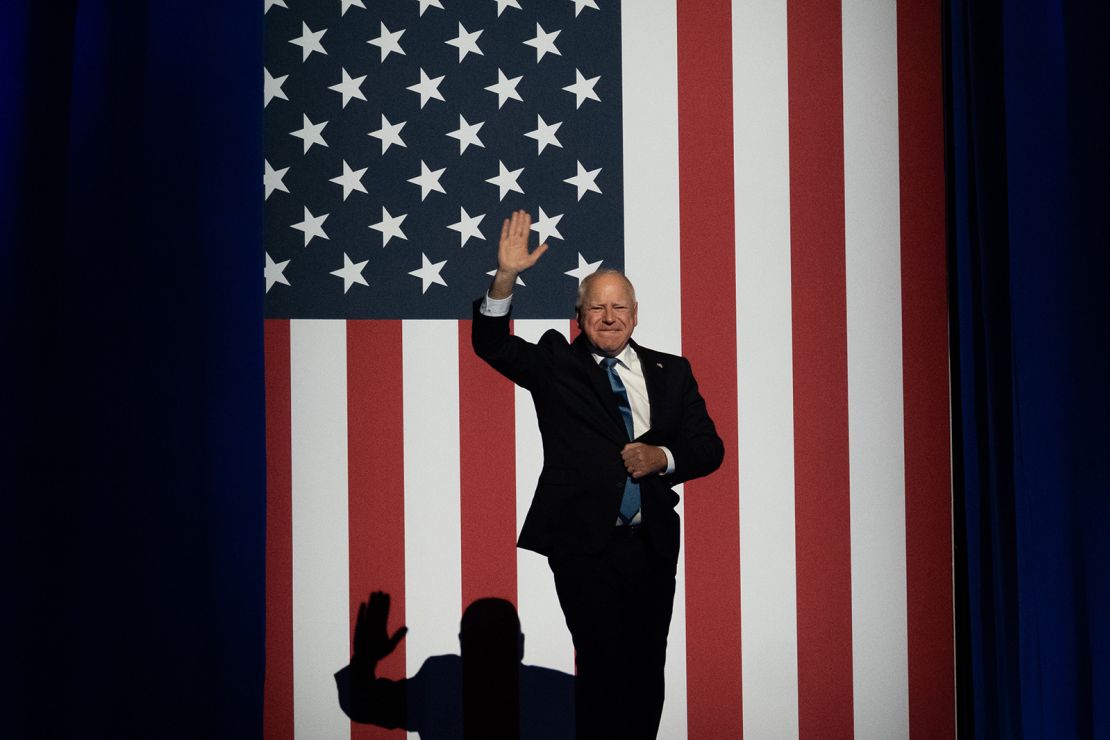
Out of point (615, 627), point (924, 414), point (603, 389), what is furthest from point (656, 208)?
point (615, 627)

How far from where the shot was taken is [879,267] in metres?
2.63

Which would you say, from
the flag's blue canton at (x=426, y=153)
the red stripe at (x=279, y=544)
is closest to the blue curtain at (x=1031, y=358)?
the flag's blue canton at (x=426, y=153)

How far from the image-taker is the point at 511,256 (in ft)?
6.04

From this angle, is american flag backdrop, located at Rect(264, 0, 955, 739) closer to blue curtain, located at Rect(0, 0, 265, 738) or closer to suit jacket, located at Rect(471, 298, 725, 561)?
suit jacket, located at Rect(471, 298, 725, 561)

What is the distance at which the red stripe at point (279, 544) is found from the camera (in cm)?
245

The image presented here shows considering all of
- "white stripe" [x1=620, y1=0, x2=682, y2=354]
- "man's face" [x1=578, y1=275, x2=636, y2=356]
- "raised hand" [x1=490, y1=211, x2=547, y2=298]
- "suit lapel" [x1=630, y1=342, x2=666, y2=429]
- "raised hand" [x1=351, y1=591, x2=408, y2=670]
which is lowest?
"raised hand" [x1=351, y1=591, x2=408, y2=670]

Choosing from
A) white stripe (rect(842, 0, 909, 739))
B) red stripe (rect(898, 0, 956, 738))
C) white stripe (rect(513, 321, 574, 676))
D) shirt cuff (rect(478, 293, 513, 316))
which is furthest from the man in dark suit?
red stripe (rect(898, 0, 956, 738))

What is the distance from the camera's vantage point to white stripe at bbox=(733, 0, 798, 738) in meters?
2.58

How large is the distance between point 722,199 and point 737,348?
0.48 m

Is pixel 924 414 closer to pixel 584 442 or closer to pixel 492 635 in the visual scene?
pixel 584 442

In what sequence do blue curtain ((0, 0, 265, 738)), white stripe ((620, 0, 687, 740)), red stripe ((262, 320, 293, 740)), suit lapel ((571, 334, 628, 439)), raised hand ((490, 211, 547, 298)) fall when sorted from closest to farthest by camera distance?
blue curtain ((0, 0, 265, 738))
raised hand ((490, 211, 547, 298))
suit lapel ((571, 334, 628, 439))
red stripe ((262, 320, 293, 740))
white stripe ((620, 0, 687, 740))

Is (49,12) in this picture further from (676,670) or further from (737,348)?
(676,670)

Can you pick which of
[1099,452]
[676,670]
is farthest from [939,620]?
[1099,452]

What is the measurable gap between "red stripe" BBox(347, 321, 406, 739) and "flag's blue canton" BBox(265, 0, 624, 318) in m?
0.16
